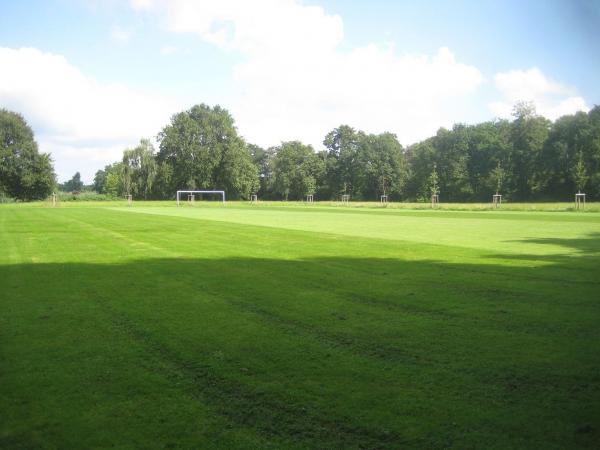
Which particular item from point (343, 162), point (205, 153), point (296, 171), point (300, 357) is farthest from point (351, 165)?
point (300, 357)

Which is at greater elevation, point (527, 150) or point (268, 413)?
point (527, 150)

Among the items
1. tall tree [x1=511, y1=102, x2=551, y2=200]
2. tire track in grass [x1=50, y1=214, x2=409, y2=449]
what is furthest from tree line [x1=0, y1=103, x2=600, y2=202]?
tire track in grass [x1=50, y1=214, x2=409, y2=449]

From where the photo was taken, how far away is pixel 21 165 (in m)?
98.6

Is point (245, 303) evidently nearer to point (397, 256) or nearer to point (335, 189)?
point (397, 256)

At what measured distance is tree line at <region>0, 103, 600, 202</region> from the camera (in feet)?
322

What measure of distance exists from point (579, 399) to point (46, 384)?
16.3ft

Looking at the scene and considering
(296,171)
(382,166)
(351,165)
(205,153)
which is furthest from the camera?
(351,165)

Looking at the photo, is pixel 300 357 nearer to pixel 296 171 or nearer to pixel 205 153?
pixel 205 153

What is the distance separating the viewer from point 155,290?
30.5ft

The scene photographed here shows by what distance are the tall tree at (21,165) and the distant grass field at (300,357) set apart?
98942 mm

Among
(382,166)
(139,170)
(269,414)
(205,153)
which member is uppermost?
(205,153)

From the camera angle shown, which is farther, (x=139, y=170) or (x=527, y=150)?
(x=139, y=170)

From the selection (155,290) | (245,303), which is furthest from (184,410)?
(155,290)

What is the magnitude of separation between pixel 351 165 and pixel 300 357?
128 meters
